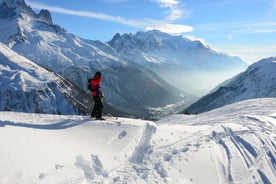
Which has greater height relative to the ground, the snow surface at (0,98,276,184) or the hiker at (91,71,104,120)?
the hiker at (91,71,104,120)

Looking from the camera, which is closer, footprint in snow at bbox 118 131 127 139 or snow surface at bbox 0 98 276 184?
snow surface at bbox 0 98 276 184

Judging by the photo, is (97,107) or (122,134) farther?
(97,107)

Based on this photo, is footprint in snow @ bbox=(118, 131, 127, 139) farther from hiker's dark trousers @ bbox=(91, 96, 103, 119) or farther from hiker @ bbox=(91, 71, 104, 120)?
hiker's dark trousers @ bbox=(91, 96, 103, 119)

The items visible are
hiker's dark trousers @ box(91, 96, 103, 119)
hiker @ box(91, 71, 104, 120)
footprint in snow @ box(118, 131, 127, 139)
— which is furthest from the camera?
hiker's dark trousers @ box(91, 96, 103, 119)

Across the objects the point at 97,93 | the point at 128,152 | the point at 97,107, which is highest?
the point at 97,93

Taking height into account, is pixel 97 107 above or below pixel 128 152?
above

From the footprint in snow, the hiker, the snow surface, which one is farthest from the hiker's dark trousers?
the footprint in snow

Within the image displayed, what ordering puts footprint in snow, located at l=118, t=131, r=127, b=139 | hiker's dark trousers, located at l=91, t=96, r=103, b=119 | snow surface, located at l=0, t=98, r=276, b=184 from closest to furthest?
snow surface, located at l=0, t=98, r=276, b=184, footprint in snow, located at l=118, t=131, r=127, b=139, hiker's dark trousers, located at l=91, t=96, r=103, b=119

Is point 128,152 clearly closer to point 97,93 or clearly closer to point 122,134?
point 122,134

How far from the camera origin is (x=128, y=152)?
18.2 metres

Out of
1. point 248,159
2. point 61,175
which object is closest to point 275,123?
point 248,159

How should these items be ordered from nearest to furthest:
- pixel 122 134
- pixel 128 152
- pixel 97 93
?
pixel 128 152 < pixel 122 134 < pixel 97 93

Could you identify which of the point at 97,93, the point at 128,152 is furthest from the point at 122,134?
the point at 97,93

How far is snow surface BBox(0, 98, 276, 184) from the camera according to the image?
48.5 ft
